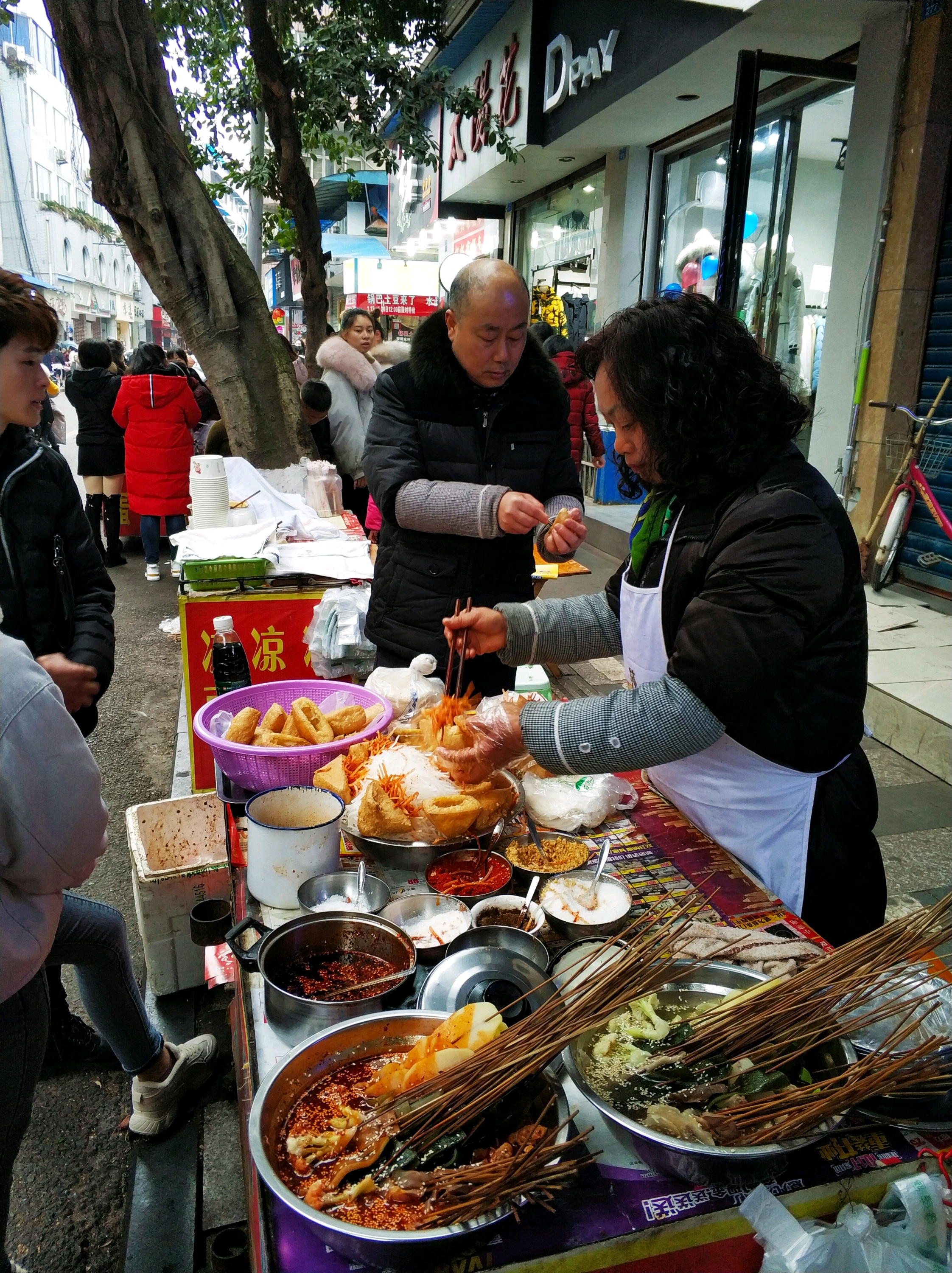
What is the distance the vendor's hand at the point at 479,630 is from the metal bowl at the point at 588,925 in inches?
30.4

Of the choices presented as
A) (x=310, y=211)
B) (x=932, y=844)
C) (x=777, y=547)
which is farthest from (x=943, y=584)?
(x=310, y=211)

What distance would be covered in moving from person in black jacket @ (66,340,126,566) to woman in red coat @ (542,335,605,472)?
15.0ft

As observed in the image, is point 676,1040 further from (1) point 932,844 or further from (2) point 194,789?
(1) point 932,844

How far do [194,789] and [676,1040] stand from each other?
9.89 ft

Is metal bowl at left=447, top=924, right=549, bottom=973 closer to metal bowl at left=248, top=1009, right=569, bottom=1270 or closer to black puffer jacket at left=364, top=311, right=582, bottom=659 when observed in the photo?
metal bowl at left=248, top=1009, right=569, bottom=1270

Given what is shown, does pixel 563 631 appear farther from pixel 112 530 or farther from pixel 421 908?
pixel 112 530

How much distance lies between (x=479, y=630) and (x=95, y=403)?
7930 mm

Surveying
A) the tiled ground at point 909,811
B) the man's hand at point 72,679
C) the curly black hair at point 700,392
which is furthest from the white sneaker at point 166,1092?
the curly black hair at point 700,392

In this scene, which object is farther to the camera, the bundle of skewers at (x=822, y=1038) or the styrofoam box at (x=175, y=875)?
the styrofoam box at (x=175, y=875)

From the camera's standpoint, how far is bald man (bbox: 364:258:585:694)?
2.85 meters

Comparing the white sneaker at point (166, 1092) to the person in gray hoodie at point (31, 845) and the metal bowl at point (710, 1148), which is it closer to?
the person in gray hoodie at point (31, 845)

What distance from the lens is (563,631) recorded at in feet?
7.73

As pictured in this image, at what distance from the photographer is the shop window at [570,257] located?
1132 centimetres

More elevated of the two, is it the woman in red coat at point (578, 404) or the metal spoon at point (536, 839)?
the woman in red coat at point (578, 404)
